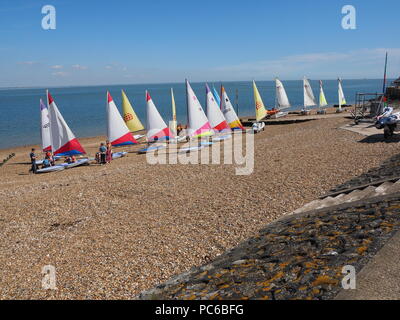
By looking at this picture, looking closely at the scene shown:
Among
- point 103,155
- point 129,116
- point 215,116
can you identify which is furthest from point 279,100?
point 103,155

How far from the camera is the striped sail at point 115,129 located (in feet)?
76.9

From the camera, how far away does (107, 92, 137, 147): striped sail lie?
76.9 ft

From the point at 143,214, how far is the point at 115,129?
13.6 metres

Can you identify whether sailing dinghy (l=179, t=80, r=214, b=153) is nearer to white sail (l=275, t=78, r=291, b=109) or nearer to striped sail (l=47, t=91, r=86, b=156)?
striped sail (l=47, t=91, r=86, b=156)

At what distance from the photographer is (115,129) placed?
23.7 meters

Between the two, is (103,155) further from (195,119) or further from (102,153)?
(195,119)

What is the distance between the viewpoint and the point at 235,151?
22.0 m

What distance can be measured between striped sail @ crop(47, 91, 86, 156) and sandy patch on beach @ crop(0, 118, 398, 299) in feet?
8.18

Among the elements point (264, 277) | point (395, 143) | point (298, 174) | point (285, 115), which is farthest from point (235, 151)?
point (285, 115)

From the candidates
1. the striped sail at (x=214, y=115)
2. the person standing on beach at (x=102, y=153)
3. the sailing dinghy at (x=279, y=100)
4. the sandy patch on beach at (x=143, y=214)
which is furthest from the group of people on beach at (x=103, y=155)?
the sailing dinghy at (x=279, y=100)

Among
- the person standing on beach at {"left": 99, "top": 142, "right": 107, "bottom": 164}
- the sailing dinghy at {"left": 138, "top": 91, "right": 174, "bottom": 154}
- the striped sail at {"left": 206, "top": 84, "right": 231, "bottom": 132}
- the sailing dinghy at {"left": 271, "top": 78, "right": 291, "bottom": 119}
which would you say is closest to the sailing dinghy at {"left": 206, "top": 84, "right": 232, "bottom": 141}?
the striped sail at {"left": 206, "top": 84, "right": 231, "bottom": 132}

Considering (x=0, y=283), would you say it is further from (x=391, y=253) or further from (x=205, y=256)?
(x=391, y=253)

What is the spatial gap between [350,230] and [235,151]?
15.2 meters

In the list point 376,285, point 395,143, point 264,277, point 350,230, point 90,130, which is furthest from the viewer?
point 90,130
